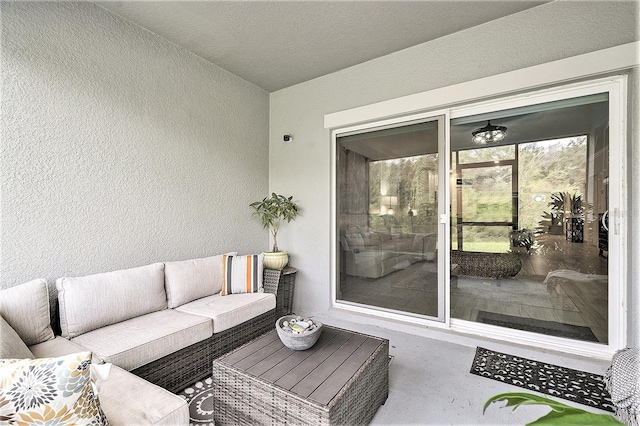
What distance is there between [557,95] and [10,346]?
163 inches

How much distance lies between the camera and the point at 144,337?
1.92 metres

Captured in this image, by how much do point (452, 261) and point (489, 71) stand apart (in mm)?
1851

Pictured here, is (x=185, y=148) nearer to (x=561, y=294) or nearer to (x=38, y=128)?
(x=38, y=128)

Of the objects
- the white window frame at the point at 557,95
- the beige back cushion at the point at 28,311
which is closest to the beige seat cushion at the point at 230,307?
the beige back cushion at the point at 28,311

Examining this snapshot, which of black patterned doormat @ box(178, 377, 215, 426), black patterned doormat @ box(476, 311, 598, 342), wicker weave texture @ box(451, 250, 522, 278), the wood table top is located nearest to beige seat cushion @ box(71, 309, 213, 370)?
black patterned doormat @ box(178, 377, 215, 426)

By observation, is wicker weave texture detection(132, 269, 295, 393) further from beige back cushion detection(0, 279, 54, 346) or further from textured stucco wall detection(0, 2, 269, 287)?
textured stucco wall detection(0, 2, 269, 287)

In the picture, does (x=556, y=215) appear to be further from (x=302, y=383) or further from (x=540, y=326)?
(x=302, y=383)

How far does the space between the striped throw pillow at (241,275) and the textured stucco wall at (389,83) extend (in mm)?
883

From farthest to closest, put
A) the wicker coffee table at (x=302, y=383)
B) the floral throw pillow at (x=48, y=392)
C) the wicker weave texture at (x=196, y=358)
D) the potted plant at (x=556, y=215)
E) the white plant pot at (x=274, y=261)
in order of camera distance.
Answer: the white plant pot at (x=274, y=261) → the potted plant at (x=556, y=215) → the wicker weave texture at (x=196, y=358) → the wicker coffee table at (x=302, y=383) → the floral throw pillow at (x=48, y=392)

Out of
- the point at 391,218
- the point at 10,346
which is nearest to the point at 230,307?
the point at 10,346

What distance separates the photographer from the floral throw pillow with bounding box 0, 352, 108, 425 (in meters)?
0.95

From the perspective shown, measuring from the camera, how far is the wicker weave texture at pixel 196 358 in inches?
75.1

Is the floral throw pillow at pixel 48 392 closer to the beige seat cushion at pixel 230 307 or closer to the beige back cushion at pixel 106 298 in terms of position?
the beige back cushion at pixel 106 298

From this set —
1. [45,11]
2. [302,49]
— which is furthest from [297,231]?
[45,11]
